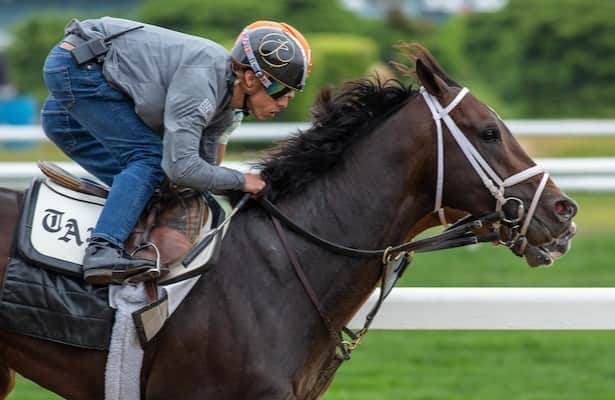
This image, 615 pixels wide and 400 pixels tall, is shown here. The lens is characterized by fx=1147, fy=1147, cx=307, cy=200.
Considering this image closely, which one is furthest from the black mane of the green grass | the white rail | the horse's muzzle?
the green grass

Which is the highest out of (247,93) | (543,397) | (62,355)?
(247,93)

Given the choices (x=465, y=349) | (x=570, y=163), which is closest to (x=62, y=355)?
(x=465, y=349)

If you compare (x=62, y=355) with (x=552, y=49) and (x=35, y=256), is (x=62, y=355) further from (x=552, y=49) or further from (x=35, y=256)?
(x=552, y=49)

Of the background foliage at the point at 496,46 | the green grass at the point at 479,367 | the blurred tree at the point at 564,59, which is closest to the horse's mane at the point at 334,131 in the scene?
the green grass at the point at 479,367

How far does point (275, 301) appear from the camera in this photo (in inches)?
149

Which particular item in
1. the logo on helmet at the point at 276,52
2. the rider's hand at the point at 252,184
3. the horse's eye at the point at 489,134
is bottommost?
the rider's hand at the point at 252,184

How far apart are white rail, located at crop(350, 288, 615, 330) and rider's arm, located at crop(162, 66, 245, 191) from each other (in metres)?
1.18

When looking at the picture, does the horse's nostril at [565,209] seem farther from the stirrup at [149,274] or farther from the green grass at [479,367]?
the green grass at [479,367]

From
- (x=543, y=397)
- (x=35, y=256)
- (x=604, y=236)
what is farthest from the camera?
(x=604, y=236)

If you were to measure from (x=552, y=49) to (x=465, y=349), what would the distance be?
37.0 ft

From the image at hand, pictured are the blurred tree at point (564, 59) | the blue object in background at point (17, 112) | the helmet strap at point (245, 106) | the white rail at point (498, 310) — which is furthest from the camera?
the blue object in background at point (17, 112)

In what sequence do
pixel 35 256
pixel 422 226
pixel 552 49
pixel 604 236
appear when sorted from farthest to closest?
1. pixel 552 49
2. pixel 604 236
3. pixel 422 226
4. pixel 35 256

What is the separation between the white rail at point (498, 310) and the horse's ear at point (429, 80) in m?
1.06

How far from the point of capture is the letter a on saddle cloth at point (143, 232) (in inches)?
147
